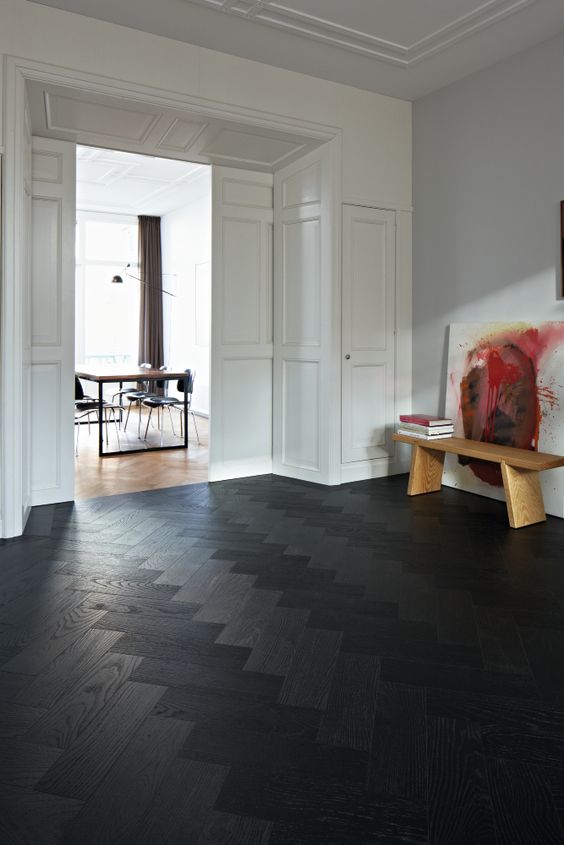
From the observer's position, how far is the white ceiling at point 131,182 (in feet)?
29.6

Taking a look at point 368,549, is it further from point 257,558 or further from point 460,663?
point 460,663

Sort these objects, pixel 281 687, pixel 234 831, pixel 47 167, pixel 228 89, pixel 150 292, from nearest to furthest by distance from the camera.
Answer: pixel 234 831 < pixel 281 687 < pixel 228 89 < pixel 47 167 < pixel 150 292

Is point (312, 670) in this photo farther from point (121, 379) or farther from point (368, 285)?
point (121, 379)

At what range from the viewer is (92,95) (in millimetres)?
4500

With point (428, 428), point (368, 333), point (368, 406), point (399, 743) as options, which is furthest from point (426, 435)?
point (399, 743)

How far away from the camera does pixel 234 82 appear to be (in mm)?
4992

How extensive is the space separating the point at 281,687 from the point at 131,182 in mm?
9248

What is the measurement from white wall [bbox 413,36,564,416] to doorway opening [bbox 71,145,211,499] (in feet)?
9.24

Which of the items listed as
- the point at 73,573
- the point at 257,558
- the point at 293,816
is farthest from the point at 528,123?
the point at 293,816

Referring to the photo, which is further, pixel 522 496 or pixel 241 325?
pixel 241 325

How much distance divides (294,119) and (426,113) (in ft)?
4.23

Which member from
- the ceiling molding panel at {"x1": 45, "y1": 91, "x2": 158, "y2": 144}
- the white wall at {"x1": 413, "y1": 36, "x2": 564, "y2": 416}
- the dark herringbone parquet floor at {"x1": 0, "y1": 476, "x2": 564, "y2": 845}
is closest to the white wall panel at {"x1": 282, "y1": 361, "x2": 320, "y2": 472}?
the white wall at {"x1": 413, "y1": 36, "x2": 564, "y2": 416}

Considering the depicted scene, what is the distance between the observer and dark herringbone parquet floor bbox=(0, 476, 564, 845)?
1782 millimetres

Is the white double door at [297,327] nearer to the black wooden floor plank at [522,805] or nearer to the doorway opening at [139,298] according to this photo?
the doorway opening at [139,298]
